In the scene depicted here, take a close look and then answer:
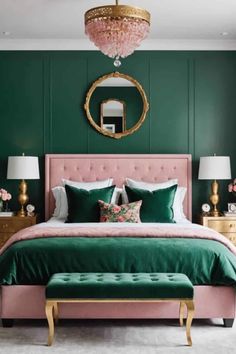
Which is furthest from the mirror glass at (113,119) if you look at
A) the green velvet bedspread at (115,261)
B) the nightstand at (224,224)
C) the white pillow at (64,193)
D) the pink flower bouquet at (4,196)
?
the green velvet bedspread at (115,261)

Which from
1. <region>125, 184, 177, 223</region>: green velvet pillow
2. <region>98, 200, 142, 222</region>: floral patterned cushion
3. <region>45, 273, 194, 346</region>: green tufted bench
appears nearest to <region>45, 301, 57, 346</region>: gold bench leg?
Result: <region>45, 273, 194, 346</region>: green tufted bench

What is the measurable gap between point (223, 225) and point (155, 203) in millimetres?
923

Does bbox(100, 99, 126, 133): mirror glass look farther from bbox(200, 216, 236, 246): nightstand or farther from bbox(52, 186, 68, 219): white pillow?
bbox(200, 216, 236, 246): nightstand

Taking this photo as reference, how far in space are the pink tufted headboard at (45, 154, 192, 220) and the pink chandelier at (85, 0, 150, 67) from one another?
7.61 feet

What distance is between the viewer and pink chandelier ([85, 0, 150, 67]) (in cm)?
420

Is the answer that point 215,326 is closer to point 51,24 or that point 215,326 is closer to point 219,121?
point 219,121

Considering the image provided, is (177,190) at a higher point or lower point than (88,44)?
lower

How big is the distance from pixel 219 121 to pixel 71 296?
3683mm

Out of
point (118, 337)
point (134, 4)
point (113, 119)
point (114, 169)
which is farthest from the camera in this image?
point (113, 119)

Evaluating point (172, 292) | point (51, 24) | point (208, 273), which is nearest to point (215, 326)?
point (208, 273)

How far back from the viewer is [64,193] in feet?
20.6

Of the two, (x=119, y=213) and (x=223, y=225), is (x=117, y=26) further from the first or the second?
(x=223, y=225)

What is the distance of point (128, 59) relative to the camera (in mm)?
6707

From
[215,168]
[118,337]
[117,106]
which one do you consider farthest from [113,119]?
[118,337]
